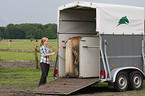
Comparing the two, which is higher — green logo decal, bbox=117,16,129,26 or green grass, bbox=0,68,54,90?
green logo decal, bbox=117,16,129,26

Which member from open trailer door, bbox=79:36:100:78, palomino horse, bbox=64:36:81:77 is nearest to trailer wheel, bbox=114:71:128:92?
open trailer door, bbox=79:36:100:78

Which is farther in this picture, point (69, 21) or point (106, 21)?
point (69, 21)

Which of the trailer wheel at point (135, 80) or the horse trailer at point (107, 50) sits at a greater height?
the horse trailer at point (107, 50)

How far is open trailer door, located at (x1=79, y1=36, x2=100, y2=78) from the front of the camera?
1048 cm

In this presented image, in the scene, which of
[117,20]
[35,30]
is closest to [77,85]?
[117,20]

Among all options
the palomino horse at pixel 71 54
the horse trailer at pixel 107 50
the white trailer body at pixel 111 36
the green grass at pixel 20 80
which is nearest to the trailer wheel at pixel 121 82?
the horse trailer at pixel 107 50

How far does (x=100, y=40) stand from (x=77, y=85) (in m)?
1.70

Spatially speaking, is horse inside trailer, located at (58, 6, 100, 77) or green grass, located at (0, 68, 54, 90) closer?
horse inside trailer, located at (58, 6, 100, 77)

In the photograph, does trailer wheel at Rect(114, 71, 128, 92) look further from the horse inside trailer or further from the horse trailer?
the horse inside trailer

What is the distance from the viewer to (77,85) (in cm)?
980

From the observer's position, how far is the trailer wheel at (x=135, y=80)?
10.7 meters

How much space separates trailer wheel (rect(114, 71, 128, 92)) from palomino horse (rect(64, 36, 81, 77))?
4.92 ft

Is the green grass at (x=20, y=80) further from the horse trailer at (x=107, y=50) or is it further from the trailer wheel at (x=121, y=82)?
the trailer wheel at (x=121, y=82)

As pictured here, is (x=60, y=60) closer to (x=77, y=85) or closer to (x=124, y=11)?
(x=77, y=85)
